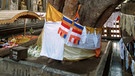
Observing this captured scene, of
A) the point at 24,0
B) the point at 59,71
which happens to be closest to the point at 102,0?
the point at 59,71

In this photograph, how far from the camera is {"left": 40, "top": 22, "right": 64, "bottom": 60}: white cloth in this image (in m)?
5.32

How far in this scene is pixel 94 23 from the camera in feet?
21.0

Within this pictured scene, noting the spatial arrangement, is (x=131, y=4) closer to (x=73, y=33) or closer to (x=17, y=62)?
(x=73, y=33)

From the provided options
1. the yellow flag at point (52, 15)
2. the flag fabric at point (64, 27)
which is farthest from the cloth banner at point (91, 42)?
the yellow flag at point (52, 15)

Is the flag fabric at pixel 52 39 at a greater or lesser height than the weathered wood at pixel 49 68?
greater

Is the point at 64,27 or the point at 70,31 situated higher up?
the point at 64,27

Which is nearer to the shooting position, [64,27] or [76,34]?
[64,27]

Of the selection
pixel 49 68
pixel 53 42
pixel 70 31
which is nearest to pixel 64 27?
pixel 70 31

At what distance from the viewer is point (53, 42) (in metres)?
5.36

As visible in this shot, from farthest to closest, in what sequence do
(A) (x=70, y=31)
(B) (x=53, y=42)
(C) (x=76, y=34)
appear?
(C) (x=76, y=34) < (A) (x=70, y=31) < (B) (x=53, y=42)

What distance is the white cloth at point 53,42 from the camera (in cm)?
532

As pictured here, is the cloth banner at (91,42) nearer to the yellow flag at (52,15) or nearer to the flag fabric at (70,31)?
the flag fabric at (70,31)

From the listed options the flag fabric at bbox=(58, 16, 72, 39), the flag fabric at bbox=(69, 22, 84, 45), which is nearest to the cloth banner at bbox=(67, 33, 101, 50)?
the flag fabric at bbox=(69, 22, 84, 45)

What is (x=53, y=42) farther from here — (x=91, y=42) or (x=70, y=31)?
(x=91, y=42)
